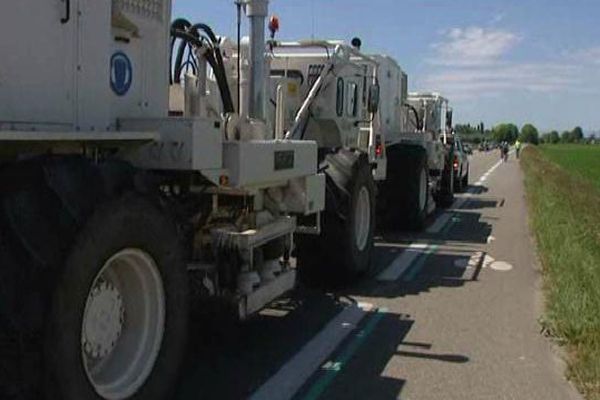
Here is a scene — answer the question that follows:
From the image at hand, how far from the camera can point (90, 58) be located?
4516 mm

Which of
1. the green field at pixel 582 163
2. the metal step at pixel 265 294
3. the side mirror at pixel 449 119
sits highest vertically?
the side mirror at pixel 449 119

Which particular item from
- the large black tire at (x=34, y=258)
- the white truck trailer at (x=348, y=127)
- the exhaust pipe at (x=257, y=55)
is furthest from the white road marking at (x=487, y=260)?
the large black tire at (x=34, y=258)

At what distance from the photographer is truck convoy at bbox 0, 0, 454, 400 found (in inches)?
143

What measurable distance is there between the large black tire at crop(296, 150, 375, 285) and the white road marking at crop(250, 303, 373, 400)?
Result: 100 cm

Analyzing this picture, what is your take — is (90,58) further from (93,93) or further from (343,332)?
(343,332)

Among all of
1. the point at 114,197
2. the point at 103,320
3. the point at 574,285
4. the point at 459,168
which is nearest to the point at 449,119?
the point at 459,168

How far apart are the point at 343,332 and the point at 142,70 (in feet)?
10.0

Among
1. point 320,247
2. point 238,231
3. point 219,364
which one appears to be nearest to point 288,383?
point 219,364

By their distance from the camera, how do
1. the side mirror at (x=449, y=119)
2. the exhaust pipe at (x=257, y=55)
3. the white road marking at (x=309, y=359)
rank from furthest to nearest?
the side mirror at (x=449, y=119), the exhaust pipe at (x=257, y=55), the white road marking at (x=309, y=359)

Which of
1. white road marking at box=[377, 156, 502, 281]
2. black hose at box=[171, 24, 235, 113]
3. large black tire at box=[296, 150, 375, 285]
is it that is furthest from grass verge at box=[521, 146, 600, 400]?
black hose at box=[171, 24, 235, 113]

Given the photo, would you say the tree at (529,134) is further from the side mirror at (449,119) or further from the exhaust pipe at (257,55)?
the exhaust pipe at (257,55)

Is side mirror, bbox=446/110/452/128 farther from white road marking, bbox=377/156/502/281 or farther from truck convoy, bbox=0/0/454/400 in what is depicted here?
truck convoy, bbox=0/0/454/400

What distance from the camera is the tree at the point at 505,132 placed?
170 meters

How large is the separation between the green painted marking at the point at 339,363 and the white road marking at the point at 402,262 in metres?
2.22
